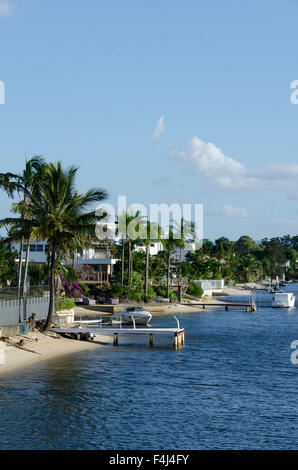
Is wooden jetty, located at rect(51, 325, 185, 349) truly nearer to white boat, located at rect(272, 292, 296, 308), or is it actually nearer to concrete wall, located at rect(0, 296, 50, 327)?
concrete wall, located at rect(0, 296, 50, 327)

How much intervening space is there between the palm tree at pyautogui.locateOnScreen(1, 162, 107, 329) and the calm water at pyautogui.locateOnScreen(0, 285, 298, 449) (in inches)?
395

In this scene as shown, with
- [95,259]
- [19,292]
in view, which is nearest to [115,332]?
[19,292]

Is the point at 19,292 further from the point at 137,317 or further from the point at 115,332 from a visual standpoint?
the point at 137,317

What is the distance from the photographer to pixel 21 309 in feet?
176

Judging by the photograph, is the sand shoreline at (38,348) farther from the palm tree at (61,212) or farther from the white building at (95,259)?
the white building at (95,259)

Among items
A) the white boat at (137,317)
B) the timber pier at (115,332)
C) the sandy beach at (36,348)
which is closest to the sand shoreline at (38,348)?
the sandy beach at (36,348)

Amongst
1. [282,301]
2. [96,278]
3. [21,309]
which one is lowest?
[282,301]

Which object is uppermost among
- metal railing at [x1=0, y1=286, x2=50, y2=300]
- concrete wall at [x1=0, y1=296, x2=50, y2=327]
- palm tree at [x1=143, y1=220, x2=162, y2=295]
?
palm tree at [x1=143, y1=220, x2=162, y2=295]

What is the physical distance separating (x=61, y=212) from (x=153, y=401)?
21264mm

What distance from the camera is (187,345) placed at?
60.6 meters

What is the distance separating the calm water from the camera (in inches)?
1123

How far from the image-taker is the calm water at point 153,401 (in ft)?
93.6

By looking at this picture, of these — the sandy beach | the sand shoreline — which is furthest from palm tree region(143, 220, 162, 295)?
the sandy beach
